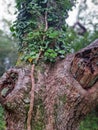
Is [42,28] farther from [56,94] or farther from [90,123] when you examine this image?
[90,123]

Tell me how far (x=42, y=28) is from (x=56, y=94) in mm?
871

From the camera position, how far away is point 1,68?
523 inches

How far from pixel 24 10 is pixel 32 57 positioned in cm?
78

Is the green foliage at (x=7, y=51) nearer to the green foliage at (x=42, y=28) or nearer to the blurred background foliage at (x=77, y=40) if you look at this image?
the blurred background foliage at (x=77, y=40)

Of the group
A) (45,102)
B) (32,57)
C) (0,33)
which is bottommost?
(45,102)

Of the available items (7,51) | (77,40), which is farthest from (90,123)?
(7,51)

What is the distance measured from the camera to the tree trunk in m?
2.27

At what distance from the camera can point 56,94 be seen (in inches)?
91.7

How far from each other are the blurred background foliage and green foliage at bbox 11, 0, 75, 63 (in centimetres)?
23

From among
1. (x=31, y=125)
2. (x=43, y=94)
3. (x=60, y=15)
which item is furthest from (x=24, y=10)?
(x=31, y=125)

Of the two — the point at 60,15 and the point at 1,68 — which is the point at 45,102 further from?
the point at 1,68

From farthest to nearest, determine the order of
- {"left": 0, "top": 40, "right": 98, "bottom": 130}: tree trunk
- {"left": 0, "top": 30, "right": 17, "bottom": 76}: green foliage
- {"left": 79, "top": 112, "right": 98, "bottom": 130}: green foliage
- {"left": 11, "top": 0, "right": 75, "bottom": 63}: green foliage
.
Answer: {"left": 0, "top": 30, "right": 17, "bottom": 76}: green foliage
{"left": 79, "top": 112, "right": 98, "bottom": 130}: green foliage
{"left": 11, "top": 0, "right": 75, "bottom": 63}: green foliage
{"left": 0, "top": 40, "right": 98, "bottom": 130}: tree trunk

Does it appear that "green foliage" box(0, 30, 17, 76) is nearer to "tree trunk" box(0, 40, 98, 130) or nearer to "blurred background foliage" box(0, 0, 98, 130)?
"blurred background foliage" box(0, 0, 98, 130)

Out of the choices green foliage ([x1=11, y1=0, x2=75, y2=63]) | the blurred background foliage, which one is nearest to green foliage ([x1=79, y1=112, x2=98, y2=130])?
the blurred background foliage
